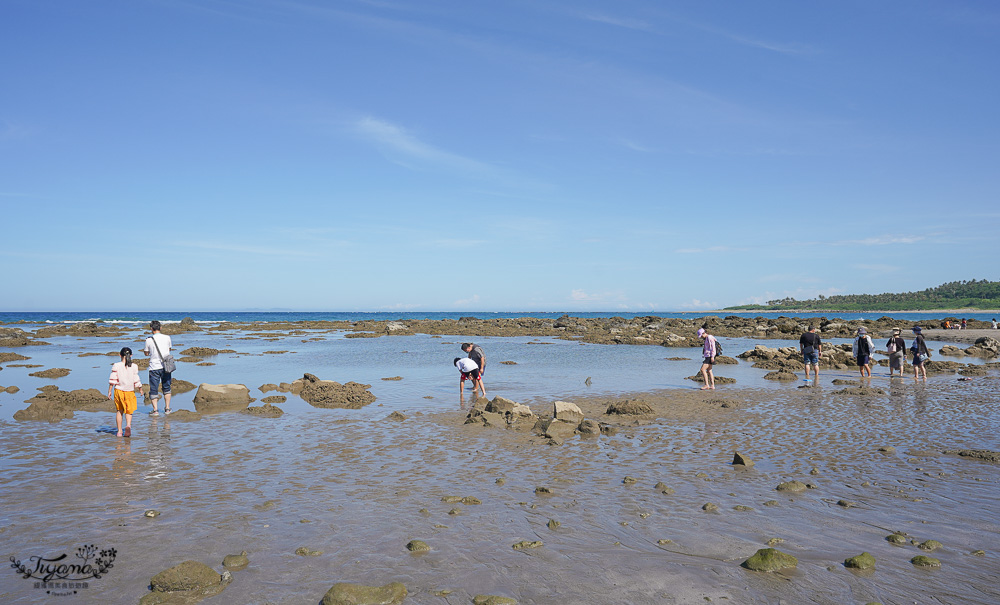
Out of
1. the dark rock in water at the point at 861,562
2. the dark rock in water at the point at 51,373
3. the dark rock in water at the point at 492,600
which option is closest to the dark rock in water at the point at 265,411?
the dark rock in water at the point at 492,600

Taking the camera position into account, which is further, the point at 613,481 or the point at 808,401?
the point at 808,401

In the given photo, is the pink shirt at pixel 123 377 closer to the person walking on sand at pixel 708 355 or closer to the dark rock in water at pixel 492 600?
the dark rock in water at pixel 492 600

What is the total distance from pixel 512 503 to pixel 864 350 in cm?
2018

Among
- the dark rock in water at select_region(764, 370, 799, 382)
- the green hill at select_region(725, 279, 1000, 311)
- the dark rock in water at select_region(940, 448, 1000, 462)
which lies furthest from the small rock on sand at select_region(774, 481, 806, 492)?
the green hill at select_region(725, 279, 1000, 311)

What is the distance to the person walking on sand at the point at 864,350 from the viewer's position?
22.0 m

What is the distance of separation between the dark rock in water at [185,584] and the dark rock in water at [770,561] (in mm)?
5472

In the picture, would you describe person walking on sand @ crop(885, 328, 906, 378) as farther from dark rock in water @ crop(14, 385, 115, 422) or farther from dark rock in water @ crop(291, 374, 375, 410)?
dark rock in water @ crop(14, 385, 115, 422)

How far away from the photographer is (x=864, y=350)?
22203 mm

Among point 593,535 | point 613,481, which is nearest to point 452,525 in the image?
point 593,535

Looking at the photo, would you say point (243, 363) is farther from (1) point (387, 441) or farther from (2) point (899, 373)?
(2) point (899, 373)

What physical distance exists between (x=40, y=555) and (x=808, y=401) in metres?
18.1

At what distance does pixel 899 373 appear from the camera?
74.5 ft

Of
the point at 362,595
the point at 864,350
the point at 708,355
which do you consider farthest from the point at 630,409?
the point at 864,350

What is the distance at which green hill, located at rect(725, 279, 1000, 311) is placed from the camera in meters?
118
